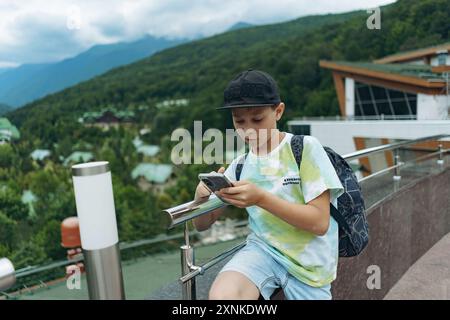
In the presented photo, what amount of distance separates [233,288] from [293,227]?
33 centimetres

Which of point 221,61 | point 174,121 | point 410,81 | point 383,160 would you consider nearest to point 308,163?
point 383,160

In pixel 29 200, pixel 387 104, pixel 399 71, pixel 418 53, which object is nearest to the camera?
pixel 399 71

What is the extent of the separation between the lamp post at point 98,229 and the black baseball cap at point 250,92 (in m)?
0.48

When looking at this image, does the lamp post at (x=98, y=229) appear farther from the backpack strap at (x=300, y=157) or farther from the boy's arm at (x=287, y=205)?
the backpack strap at (x=300, y=157)

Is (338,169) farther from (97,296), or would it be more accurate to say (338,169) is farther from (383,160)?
(383,160)

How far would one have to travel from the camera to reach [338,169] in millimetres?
1570

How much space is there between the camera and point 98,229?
1074 millimetres

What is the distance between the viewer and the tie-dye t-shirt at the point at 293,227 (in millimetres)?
1349

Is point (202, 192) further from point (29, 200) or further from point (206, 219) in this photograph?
point (29, 200)

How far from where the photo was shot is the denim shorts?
137cm

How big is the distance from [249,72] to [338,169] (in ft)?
1.79

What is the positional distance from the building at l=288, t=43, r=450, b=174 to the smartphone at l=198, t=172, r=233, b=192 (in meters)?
16.6

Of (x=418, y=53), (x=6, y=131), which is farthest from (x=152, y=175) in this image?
(x=418, y=53)

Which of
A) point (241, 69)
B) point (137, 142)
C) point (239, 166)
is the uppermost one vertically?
point (241, 69)
